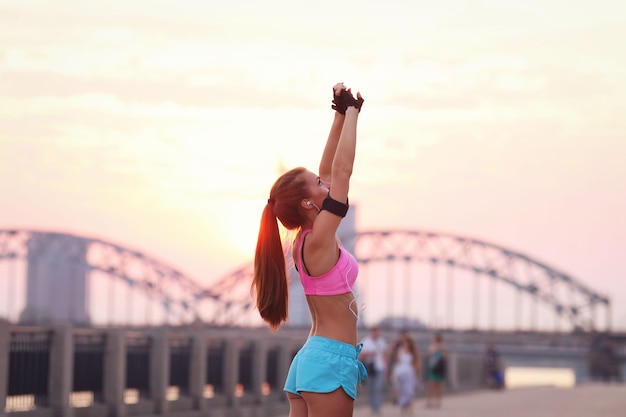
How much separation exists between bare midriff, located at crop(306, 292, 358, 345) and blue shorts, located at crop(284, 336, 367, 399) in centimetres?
3

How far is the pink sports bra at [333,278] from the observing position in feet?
18.0

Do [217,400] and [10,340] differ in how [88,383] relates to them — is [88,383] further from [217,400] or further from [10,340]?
[217,400]

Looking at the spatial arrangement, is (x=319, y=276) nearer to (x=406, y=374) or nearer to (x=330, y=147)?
(x=330, y=147)

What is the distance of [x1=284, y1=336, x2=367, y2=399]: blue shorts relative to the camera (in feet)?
17.8

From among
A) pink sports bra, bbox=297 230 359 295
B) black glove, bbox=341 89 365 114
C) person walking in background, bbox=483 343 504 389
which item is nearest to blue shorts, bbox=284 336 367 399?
pink sports bra, bbox=297 230 359 295

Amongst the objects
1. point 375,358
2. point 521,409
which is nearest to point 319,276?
point 375,358

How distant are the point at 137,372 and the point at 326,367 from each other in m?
16.1

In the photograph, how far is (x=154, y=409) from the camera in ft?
69.9

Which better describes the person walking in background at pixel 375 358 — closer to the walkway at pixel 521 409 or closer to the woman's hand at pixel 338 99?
the walkway at pixel 521 409

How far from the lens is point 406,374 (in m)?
25.1

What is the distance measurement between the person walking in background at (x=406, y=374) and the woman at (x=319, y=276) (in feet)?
64.1

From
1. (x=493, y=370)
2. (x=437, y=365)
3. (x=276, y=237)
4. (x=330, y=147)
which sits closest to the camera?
(x=276, y=237)

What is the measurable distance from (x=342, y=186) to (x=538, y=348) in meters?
157

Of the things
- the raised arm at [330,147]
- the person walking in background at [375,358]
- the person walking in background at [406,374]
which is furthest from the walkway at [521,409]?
the raised arm at [330,147]
